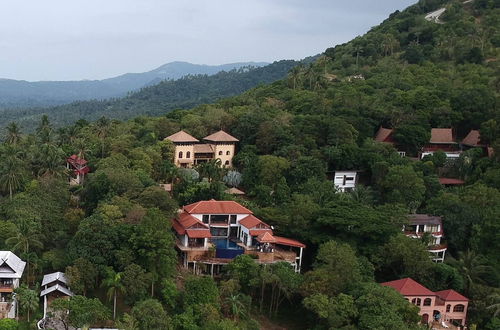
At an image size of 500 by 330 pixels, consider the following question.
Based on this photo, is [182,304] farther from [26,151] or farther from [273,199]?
[26,151]

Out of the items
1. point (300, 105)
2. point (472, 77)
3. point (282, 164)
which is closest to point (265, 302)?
point (282, 164)

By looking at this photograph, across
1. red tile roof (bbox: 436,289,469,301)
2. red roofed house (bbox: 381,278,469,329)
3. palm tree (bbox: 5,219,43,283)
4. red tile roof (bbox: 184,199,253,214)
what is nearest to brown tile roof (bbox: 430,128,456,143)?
red tile roof (bbox: 436,289,469,301)

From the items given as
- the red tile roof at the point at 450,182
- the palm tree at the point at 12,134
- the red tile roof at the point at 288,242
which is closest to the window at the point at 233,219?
the red tile roof at the point at 288,242

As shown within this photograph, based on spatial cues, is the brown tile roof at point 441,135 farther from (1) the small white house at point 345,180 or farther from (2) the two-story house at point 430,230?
(2) the two-story house at point 430,230

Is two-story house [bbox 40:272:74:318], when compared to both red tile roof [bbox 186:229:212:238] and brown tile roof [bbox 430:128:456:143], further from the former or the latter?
brown tile roof [bbox 430:128:456:143]

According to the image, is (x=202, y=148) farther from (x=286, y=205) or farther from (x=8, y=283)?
(x=8, y=283)

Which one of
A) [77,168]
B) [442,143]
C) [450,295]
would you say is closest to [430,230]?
[450,295]
